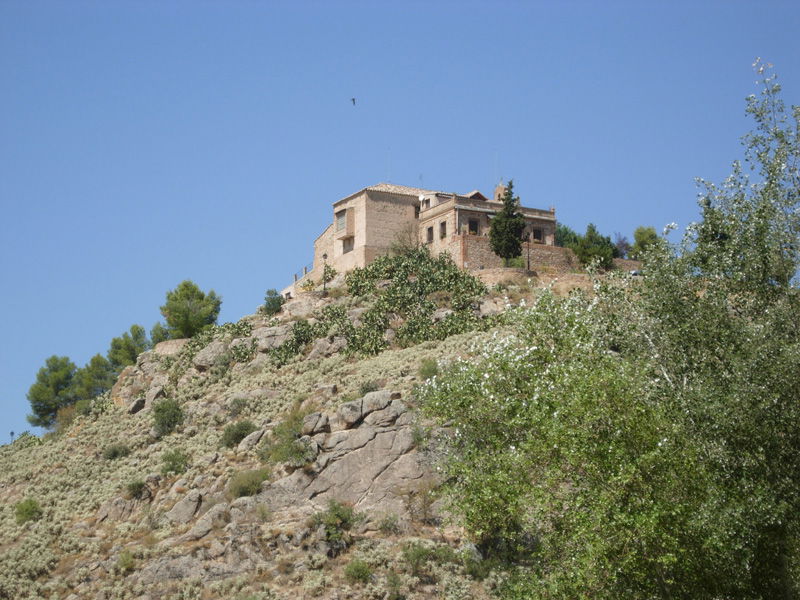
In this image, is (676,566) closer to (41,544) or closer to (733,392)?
(733,392)

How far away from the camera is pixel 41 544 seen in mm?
40219

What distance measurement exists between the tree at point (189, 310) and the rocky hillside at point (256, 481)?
7.60m

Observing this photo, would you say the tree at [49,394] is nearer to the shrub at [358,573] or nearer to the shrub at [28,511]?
the shrub at [28,511]

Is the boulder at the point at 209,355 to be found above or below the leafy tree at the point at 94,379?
below

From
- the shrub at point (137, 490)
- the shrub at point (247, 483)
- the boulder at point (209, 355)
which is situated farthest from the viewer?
the boulder at point (209, 355)

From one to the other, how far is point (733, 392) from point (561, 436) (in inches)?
166

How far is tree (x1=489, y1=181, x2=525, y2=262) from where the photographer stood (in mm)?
58719

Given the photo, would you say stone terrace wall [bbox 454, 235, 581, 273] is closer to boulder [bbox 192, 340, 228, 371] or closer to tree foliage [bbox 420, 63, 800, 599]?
boulder [bbox 192, 340, 228, 371]

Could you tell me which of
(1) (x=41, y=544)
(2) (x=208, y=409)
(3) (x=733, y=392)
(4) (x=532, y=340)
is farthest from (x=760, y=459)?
(2) (x=208, y=409)

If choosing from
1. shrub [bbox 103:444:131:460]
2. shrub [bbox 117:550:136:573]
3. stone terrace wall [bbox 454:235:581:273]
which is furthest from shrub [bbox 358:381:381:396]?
stone terrace wall [bbox 454:235:581:273]

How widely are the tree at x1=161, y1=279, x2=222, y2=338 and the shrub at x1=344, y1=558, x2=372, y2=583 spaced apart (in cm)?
3379

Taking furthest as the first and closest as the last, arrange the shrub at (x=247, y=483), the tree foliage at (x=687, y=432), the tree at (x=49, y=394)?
the tree at (x=49, y=394)
the shrub at (x=247, y=483)
the tree foliage at (x=687, y=432)

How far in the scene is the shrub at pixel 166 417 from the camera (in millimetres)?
49000

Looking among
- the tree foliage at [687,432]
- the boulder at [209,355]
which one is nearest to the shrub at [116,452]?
the boulder at [209,355]
